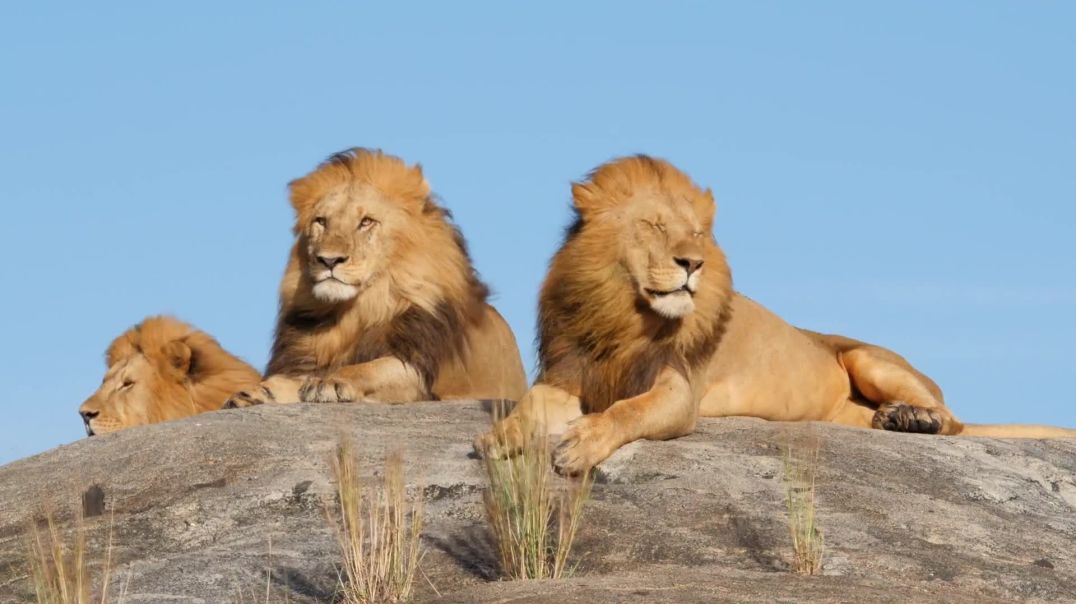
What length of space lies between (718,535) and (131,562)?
71.3 inches

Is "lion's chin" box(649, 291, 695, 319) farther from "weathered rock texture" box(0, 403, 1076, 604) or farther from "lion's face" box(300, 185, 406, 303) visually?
"lion's face" box(300, 185, 406, 303)

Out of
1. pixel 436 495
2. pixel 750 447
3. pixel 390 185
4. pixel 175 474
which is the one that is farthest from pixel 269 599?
pixel 390 185

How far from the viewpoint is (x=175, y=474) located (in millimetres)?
7293

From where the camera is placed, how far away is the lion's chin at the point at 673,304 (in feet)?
24.3

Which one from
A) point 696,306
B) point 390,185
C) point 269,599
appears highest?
point 390,185

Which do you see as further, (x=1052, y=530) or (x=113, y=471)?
(x=113, y=471)

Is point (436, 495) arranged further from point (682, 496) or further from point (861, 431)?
point (861, 431)

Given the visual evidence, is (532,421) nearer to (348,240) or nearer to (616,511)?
(616,511)

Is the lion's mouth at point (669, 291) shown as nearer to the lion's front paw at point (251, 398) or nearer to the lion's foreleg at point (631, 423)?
the lion's foreleg at point (631, 423)

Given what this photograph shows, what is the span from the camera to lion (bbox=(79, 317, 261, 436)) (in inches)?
404

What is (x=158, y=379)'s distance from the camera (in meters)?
10.4

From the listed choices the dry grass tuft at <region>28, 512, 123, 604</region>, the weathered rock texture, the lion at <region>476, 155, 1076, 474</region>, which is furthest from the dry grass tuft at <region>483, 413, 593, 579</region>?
the dry grass tuft at <region>28, 512, 123, 604</region>

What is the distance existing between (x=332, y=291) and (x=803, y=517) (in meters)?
3.52

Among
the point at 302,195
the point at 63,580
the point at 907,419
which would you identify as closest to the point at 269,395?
the point at 302,195
